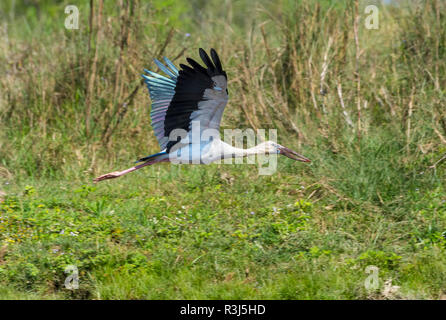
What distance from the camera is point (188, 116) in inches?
234

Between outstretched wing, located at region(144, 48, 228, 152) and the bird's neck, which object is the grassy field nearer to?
the bird's neck

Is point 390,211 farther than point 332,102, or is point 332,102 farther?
point 332,102

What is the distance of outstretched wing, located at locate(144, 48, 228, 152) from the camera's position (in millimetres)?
5352

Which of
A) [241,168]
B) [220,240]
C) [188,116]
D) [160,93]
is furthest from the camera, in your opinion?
[241,168]

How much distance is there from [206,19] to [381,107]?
3.33 metres

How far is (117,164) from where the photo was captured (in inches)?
296

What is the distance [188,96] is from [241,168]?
1731 millimetres

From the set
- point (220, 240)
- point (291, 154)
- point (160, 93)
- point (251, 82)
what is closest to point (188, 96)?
point (160, 93)

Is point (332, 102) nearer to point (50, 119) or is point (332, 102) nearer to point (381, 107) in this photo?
point (381, 107)

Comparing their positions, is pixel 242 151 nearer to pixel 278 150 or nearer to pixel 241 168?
pixel 278 150

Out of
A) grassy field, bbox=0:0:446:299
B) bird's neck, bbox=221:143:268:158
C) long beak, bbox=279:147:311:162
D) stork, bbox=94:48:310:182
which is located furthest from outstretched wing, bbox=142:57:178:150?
long beak, bbox=279:147:311:162

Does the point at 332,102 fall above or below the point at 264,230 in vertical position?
above

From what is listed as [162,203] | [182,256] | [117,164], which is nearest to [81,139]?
[117,164]

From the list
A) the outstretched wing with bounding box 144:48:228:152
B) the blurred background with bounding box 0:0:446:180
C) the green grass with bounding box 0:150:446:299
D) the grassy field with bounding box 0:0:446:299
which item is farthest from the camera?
the blurred background with bounding box 0:0:446:180
